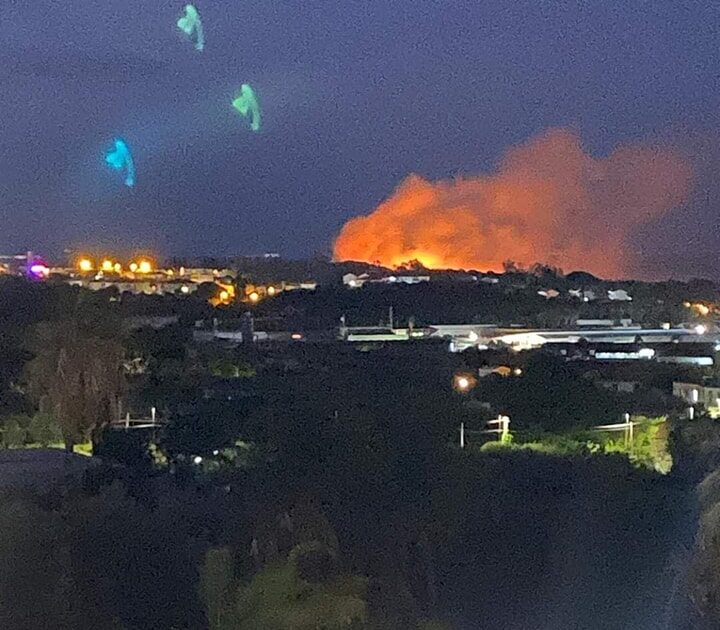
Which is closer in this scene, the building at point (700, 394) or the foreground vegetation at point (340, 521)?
the foreground vegetation at point (340, 521)

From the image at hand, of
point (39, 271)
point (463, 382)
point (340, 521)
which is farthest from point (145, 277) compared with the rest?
point (340, 521)

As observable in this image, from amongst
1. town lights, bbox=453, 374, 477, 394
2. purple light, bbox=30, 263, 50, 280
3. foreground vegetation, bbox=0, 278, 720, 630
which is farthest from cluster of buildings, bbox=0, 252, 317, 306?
foreground vegetation, bbox=0, 278, 720, 630

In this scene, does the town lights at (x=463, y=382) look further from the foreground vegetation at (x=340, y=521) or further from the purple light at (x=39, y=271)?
the purple light at (x=39, y=271)

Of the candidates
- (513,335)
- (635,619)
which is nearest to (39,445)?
(635,619)

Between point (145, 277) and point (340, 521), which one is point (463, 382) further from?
point (145, 277)

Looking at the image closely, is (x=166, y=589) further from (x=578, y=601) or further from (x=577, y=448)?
(x=577, y=448)

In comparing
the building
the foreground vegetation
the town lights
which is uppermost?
the town lights

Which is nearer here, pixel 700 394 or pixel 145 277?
pixel 700 394

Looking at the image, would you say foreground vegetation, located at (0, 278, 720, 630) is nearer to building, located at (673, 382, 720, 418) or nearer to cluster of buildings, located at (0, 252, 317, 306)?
building, located at (673, 382, 720, 418)

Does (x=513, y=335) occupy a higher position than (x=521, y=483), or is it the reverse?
(x=513, y=335)

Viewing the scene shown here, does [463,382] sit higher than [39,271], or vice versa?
[39,271]

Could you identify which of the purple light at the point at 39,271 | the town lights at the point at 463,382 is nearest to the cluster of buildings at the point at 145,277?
the purple light at the point at 39,271
